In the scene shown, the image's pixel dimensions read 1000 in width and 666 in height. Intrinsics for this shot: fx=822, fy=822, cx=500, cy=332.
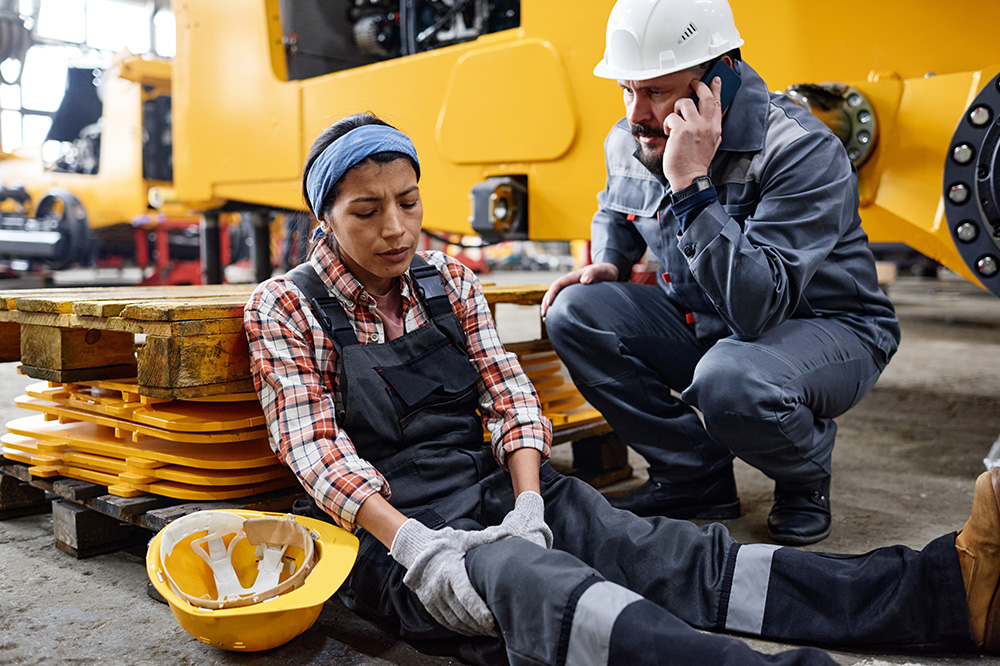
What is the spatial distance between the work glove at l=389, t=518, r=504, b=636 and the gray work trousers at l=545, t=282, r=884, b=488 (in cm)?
75

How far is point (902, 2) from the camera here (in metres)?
2.37

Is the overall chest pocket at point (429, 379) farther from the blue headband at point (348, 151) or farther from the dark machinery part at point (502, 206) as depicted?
the dark machinery part at point (502, 206)

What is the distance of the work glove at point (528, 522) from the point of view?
139cm

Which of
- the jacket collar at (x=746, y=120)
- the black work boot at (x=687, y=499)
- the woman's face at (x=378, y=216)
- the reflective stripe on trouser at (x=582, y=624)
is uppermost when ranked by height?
the jacket collar at (x=746, y=120)

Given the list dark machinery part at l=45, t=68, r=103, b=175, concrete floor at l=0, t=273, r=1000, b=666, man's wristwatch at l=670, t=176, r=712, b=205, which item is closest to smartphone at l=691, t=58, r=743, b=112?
man's wristwatch at l=670, t=176, r=712, b=205

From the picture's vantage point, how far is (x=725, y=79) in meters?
1.93

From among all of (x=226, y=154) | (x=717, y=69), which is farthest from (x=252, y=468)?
(x=226, y=154)

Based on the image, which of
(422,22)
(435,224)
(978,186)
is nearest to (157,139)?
(422,22)

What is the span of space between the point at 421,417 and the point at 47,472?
0.99 m

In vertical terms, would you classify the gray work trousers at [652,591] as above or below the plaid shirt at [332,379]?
below

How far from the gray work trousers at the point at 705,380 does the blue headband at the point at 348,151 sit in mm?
771

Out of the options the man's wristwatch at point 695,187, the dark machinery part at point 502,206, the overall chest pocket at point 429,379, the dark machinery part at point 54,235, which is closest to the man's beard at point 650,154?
the man's wristwatch at point 695,187

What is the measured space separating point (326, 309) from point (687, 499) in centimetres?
112

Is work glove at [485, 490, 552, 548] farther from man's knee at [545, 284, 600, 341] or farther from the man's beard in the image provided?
the man's beard
